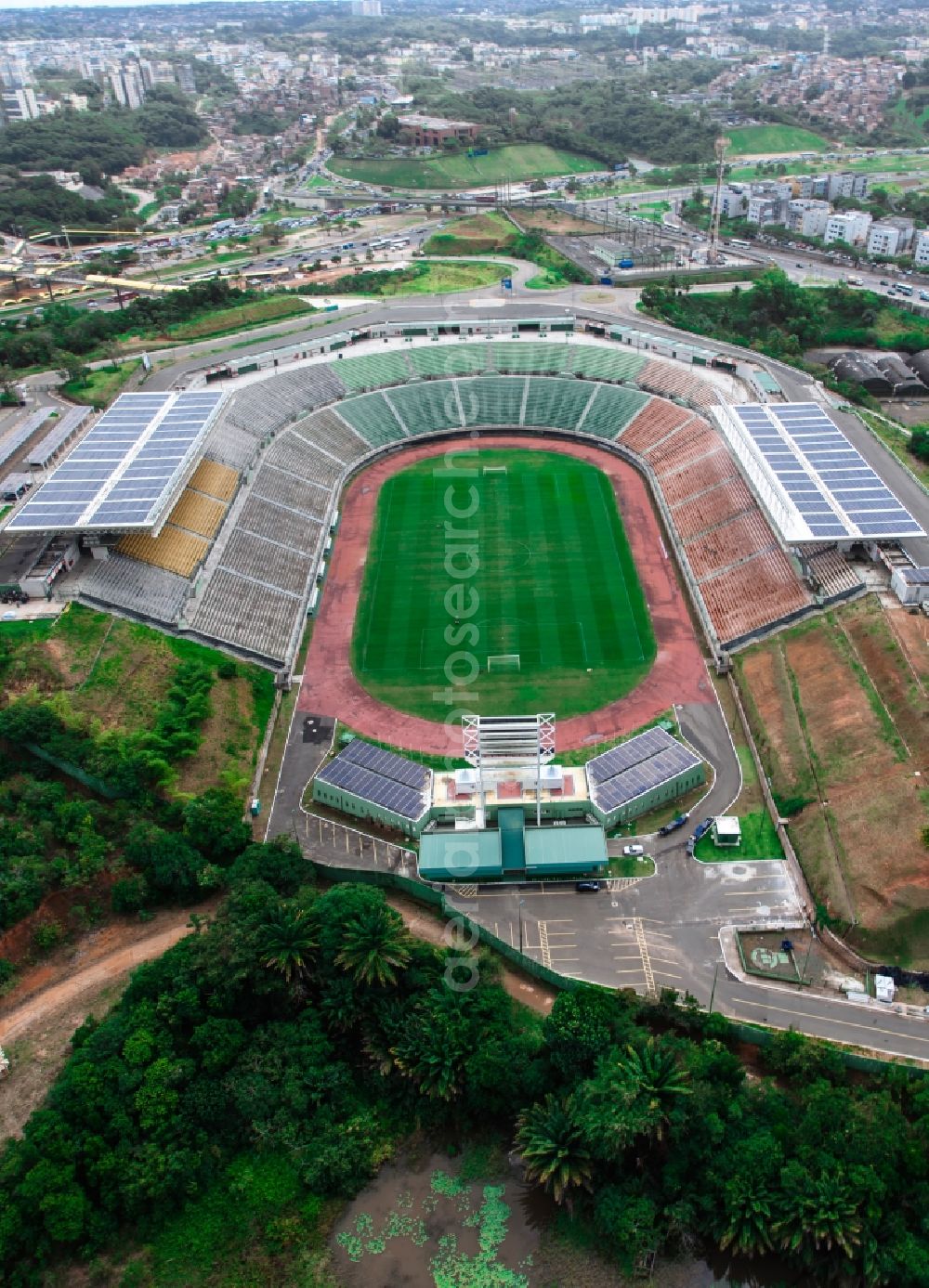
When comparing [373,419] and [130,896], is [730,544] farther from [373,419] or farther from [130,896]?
[130,896]

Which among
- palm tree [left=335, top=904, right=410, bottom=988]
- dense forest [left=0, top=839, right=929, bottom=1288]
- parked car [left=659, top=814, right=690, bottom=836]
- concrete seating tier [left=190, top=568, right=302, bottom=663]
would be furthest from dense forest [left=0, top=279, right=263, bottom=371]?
parked car [left=659, top=814, right=690, bottom=836]

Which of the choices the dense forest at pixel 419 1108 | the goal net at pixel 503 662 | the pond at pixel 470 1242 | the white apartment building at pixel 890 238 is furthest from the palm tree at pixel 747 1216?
the white apartment building at pixel 890 238

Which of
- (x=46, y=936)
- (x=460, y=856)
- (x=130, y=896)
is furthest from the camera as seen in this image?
(x=460, y=856)

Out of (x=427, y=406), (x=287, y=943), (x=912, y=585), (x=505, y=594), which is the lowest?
(x=505, y=594)

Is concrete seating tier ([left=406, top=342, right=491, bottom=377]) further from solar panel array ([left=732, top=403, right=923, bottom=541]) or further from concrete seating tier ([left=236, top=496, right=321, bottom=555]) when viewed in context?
solar panel array ([left=732, top=403, right=923, bottom=541])

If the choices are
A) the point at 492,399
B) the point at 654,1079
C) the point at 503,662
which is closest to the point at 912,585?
the point at 503,662

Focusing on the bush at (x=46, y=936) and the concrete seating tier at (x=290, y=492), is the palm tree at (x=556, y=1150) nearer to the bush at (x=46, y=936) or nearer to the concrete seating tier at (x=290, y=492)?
the bush at (x=46, y=936)

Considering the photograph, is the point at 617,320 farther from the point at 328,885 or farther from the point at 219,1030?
the point at 219,1030
